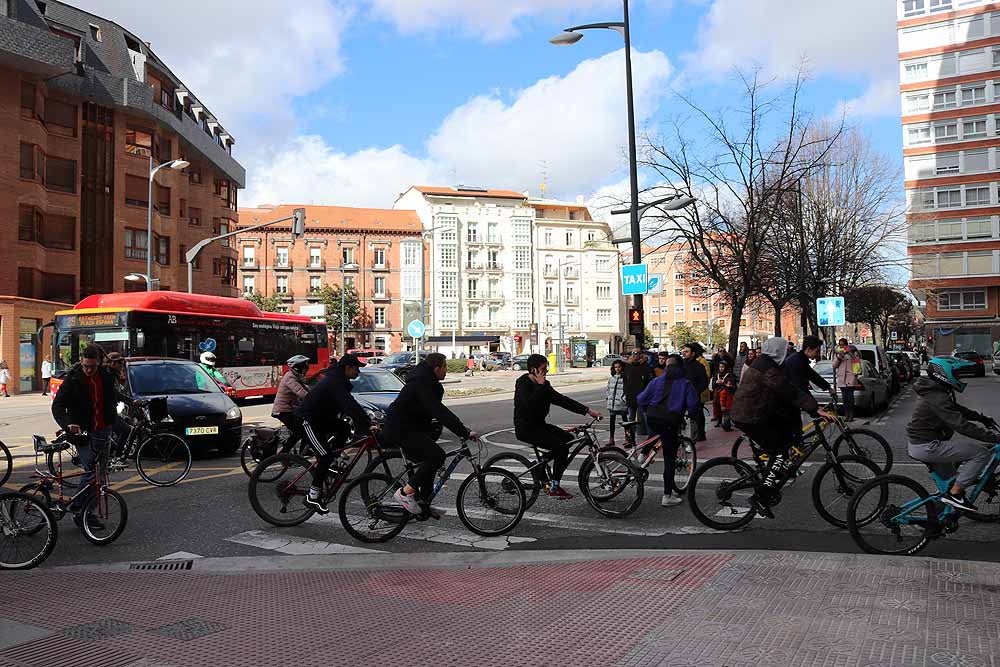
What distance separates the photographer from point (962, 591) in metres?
4.96

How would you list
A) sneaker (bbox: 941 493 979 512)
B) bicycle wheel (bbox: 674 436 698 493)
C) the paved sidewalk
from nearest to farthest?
the paved sidewalk
sneaker (bbox: 941 493 979 512)
bicycle wheel (bbox: 674 436 698 493)

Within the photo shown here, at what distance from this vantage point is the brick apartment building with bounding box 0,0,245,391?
3525 centimetres

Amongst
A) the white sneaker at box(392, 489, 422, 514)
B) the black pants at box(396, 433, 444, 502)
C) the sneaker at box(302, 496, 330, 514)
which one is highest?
the black pants at box(396, 433, 444, 502)

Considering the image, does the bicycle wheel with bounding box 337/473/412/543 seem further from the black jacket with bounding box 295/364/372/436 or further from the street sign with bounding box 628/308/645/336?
the street sign with bounding box 628/308/645/336

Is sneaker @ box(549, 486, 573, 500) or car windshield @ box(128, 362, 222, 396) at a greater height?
car windshield @ box(128, 362, 222, 396)

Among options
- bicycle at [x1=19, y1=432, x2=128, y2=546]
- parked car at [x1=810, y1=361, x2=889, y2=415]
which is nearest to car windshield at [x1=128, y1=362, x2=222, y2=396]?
bicycle at [x1=19, y1=432, x2=128, y2=546]

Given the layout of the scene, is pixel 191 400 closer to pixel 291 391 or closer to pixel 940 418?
pixel 291 391

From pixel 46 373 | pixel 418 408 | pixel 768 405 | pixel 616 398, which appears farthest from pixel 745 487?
pixel 46 373

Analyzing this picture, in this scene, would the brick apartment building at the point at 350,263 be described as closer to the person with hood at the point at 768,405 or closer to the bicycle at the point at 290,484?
the bicycle at the point at 290,484

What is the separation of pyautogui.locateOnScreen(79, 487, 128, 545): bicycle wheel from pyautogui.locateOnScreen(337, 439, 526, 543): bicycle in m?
2.07

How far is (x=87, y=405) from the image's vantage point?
7.90m

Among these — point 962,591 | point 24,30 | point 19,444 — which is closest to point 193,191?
point 24,30

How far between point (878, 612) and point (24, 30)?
1604 inches

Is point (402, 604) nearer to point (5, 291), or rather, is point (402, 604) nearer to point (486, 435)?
point (486, 435)
